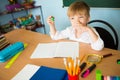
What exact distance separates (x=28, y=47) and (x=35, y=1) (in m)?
1.67

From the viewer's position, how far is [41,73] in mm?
938

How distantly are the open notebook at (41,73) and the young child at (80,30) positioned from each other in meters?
0.38

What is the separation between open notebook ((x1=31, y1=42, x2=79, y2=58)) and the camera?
1.13m

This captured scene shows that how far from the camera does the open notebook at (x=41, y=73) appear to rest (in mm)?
890

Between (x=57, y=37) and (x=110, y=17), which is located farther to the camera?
(x=110, y=17)

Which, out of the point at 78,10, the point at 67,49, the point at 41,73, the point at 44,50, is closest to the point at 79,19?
the point at 78,10

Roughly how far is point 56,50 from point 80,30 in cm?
29

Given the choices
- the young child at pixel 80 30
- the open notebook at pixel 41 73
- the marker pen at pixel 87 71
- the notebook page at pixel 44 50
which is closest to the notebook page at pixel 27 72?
the open notebook at pixel 41 73

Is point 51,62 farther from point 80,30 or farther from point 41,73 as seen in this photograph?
point 80,30

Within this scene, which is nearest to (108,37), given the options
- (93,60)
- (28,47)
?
(93,60)

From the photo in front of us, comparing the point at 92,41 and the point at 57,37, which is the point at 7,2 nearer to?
the point at 57,37

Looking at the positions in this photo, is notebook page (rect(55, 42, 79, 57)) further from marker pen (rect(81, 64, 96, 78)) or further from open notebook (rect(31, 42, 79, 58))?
marker pen (rect(81, 64, 96, 78))

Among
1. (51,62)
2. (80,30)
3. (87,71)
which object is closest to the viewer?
(87,71)

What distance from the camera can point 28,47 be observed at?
4.35ft
